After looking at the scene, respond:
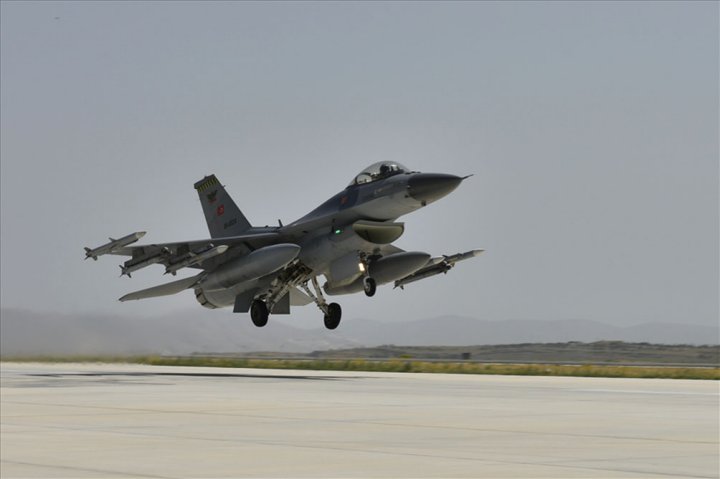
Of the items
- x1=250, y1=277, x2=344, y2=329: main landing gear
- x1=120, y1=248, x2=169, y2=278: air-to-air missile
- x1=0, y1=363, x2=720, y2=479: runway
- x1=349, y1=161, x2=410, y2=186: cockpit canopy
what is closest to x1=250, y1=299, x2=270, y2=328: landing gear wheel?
x1=250, y1=277, x2=344, y2=329: main landing gear

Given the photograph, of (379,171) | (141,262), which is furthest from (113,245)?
(379,171)

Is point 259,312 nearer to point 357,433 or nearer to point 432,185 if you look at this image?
point 432,185

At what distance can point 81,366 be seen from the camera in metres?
43.2

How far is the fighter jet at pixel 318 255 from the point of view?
3309 centimetres

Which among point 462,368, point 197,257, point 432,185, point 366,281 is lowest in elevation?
point 462,368

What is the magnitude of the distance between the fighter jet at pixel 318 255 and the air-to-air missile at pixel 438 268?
4 centimetres

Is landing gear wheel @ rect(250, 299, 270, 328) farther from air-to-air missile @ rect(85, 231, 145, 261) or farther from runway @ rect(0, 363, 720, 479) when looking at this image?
runway @ rect(0, 363, 720, 479)

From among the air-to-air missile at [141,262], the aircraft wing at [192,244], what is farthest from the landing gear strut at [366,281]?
the air-to-air missile at [141,262]

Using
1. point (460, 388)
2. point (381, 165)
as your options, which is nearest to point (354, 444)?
point (460, 388)

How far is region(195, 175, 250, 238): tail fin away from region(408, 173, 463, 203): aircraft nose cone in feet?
34.6

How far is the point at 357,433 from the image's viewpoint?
14.3m

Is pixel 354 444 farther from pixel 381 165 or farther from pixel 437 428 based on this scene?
pixel 381 165

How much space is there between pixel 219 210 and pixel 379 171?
10.6 m

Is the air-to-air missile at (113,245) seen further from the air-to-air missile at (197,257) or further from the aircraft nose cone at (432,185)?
the aircraft nose cone at (432,185)
